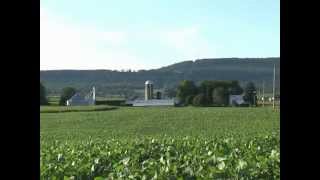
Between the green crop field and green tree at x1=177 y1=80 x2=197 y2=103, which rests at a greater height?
green tree at x1=177 y1=80 x2=197 y2=103

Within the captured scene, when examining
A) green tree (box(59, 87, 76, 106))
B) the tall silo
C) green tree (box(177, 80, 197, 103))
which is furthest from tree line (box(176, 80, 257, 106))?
green tree (box(59, 87, 76, 106))

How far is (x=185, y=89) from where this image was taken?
2764 cm

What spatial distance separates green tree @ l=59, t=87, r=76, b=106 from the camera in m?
28.3

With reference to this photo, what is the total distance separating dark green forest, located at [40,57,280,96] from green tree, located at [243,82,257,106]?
0.53m

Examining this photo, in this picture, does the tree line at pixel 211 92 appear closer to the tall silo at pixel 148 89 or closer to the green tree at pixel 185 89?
the green tree at pixel 185 89

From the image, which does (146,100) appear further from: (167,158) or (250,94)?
(167,158)

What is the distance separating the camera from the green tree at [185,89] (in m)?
26.5

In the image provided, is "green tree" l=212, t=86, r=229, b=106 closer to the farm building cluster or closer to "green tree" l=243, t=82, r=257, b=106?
the farm building cluster

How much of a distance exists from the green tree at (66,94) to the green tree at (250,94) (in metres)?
9.78

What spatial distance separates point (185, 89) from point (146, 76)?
2200 mm

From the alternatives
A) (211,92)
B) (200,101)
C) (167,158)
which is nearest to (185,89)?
(200,101)

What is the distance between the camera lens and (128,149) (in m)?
6.18
